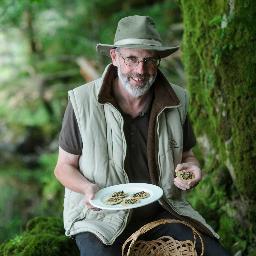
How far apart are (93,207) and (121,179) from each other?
1.24 feet

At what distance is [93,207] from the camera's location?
3035 millimetres

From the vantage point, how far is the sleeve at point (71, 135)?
331 centimetres

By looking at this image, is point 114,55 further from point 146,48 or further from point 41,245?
point 41,245

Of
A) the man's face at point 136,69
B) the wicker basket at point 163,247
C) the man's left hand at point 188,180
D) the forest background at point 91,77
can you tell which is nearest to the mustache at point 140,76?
the man's face at point 136,69

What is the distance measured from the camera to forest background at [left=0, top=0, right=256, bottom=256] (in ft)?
13.5

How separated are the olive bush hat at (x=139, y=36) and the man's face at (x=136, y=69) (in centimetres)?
5

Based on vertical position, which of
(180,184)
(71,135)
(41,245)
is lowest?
(41,245)

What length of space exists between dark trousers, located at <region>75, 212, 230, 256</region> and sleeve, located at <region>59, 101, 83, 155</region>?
588 mm

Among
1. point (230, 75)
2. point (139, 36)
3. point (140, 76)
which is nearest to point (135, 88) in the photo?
point (140, 76)

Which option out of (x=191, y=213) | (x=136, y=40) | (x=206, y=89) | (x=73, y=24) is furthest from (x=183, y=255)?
(x=73, y=24)

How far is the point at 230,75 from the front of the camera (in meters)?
4.15

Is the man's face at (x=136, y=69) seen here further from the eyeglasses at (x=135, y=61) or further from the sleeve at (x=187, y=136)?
the sleeve at (x=187, y=136)

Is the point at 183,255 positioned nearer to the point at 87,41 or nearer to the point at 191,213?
the point at 191,213

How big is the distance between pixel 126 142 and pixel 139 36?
730 millimetres
